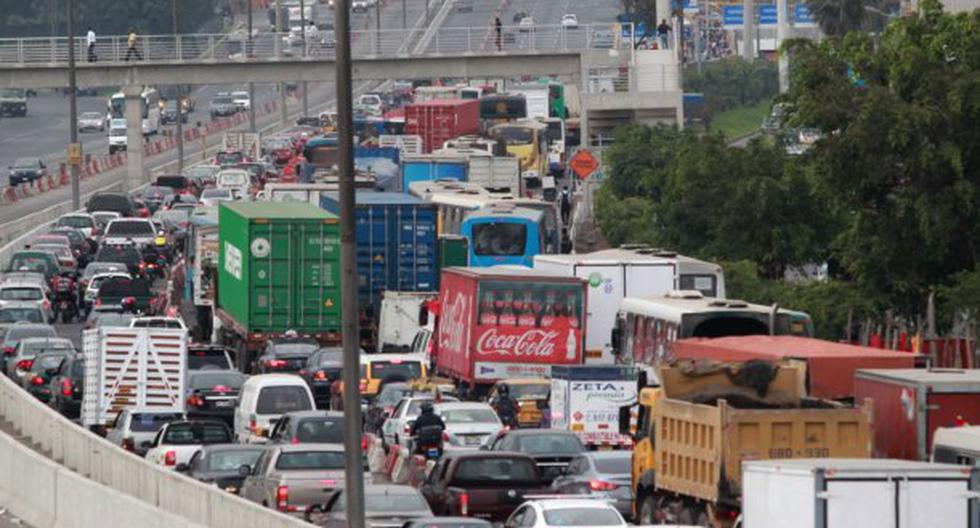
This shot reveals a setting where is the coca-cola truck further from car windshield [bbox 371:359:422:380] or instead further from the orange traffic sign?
the orange traffic sign

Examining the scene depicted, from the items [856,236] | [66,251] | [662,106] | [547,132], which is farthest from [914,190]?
[547,132]

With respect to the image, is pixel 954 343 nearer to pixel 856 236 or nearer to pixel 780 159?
pixel 856 236

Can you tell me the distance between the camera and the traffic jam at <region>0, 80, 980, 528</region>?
91.8ft

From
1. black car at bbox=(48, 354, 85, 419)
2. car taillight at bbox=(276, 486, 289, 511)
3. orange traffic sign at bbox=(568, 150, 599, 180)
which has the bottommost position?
black car at bbox=(48, 354, 85, 419)

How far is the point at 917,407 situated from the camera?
92.9 ft

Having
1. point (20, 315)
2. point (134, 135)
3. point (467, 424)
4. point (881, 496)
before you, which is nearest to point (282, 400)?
point (467, 424)

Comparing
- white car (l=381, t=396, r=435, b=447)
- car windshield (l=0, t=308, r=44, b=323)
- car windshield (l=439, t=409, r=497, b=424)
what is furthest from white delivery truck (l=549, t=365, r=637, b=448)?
car windshield (l=0, t=308, r=44, b=323)

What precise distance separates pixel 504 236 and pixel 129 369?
52.4ft

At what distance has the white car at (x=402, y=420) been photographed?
3869cm

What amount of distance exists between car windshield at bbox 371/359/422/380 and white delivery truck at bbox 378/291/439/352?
7.01 meters

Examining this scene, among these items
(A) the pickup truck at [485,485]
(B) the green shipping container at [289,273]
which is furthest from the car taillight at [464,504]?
(B) the green shipping container at [289,273]

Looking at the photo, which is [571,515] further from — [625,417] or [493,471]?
[625,417]

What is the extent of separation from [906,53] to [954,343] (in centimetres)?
568

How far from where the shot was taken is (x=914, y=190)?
43.8m
